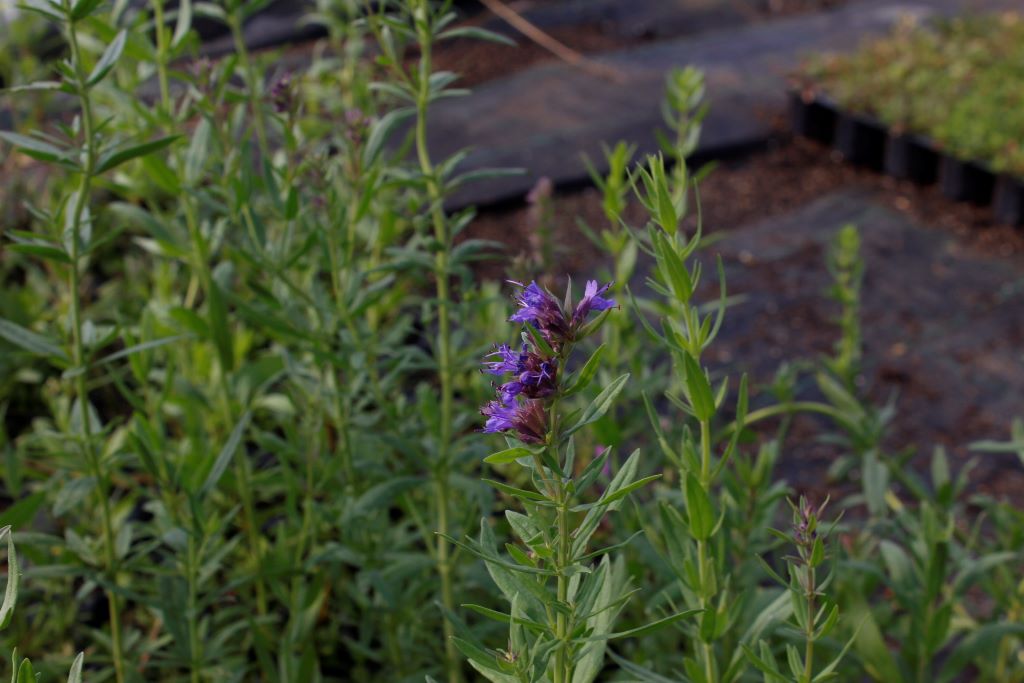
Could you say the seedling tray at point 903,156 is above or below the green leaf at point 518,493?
below

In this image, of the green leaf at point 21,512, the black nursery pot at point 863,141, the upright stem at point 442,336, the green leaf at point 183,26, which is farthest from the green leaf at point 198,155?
the black nursery pot at point 863,141

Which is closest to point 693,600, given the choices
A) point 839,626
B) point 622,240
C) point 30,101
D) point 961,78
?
point 839,626

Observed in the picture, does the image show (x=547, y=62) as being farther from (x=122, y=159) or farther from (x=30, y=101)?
(x=122, y=159)

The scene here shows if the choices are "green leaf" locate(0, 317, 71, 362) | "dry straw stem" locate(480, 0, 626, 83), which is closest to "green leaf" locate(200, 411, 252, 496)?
"green leaf" locate(0, 317, 71, 362)

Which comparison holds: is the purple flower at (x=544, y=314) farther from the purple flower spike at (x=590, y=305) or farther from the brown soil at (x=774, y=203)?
the brown soil at (x=774, y=203)

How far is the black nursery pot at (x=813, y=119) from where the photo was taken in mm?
5126

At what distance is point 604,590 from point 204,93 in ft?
3.88

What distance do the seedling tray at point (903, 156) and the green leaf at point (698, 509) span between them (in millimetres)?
3452

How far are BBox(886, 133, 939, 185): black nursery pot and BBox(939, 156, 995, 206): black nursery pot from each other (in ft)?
0.45

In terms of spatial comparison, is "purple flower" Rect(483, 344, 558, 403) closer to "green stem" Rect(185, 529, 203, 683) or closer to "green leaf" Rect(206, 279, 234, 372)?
"green stem" Rect(185, 529, 203, 683)

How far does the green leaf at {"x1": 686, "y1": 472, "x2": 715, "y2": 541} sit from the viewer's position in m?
1.28

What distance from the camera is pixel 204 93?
6.30 feet

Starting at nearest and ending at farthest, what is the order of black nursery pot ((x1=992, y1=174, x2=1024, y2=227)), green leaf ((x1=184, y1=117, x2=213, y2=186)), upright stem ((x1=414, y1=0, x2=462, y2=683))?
upright stem ((x1=414, y1=0, x2=462, y2=683)), green leaf ((x1=184, y1=117, x2=213, y2=186)), black nursery pot ((x1=992, y1=174, x2=1024, y2=227))

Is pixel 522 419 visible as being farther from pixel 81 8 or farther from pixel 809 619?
pixel 81 8
